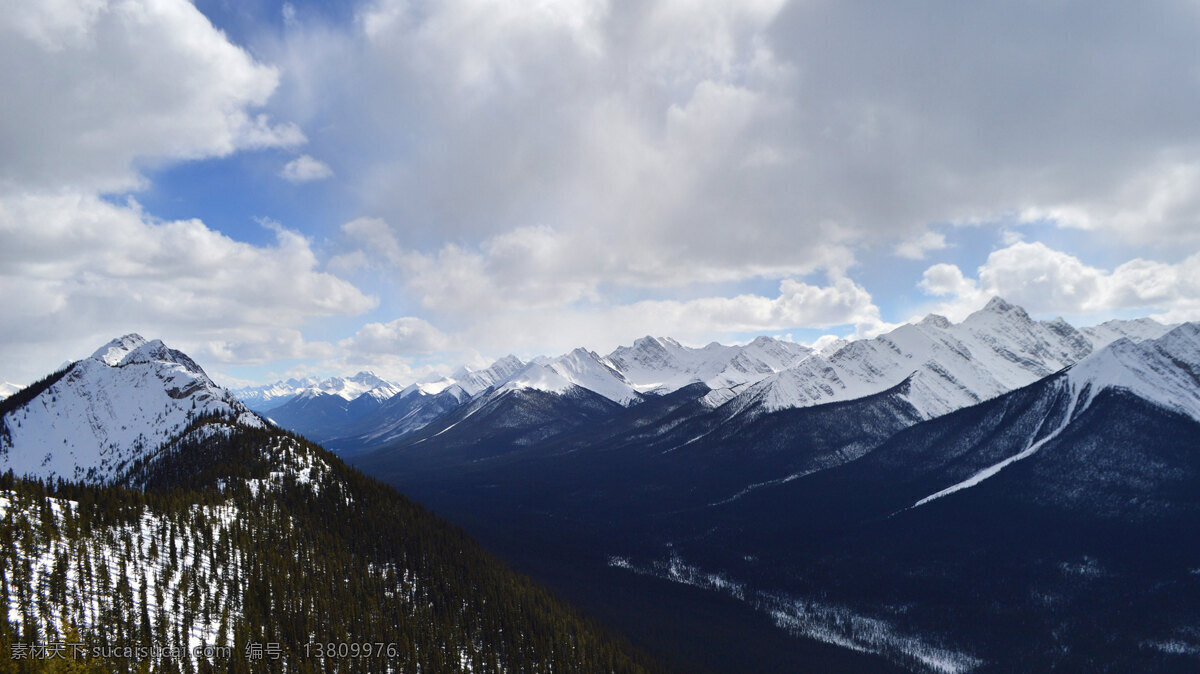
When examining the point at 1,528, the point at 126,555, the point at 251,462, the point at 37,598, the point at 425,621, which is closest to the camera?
the point at 37,598

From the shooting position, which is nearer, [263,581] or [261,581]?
[261,581]

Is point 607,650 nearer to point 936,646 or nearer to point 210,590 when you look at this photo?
point 210,590

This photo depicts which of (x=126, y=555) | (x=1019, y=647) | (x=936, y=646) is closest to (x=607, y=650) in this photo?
(x=126, y=555)

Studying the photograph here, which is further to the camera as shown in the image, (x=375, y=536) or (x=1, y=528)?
(x=375, y=536)

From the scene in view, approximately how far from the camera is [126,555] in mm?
107875

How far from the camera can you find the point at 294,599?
384 ft

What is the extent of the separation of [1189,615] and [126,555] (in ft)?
1029

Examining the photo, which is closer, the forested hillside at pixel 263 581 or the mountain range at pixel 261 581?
the mountain range at pixel 261 581

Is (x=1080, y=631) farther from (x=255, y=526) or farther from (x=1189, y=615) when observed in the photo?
(x=255, y=526)

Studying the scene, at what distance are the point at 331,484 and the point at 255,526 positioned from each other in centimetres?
3493

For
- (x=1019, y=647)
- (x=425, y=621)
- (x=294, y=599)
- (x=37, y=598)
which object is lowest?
(x=1019, y=647)

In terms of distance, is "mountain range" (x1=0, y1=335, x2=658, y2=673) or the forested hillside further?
the forested hillside

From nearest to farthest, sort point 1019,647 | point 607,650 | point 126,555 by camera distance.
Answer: point 126,555, point 607,650, point 1019,647

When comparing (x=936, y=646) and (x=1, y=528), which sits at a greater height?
(x=1, y=528)
